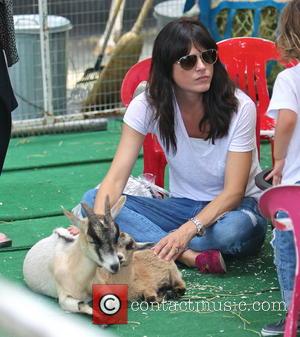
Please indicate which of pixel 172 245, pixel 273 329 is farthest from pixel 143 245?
pixel 273 329

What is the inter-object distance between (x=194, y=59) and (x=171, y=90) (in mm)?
213

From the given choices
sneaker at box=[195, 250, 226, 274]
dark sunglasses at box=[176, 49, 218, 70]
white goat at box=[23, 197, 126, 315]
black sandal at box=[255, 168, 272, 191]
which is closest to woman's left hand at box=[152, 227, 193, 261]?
sneaker at box=[195, 250, 226, 274]

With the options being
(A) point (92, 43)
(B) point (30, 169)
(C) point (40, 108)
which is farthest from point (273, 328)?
(A) point (92, 43)

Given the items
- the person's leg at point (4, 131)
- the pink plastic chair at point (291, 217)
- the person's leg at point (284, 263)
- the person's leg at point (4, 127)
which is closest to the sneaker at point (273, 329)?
the person's leg at point (284, 263)

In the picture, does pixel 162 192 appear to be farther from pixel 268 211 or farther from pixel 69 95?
pixel 69 95

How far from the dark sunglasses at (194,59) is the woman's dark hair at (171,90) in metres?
0.02

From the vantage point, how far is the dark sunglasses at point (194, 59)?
337cm

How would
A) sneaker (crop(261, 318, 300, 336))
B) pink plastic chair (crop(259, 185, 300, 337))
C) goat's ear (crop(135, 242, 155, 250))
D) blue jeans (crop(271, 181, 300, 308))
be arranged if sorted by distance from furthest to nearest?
goat's ear (crop(135, 242, 155, 250))
sneaker (crop(261, 318, 300, 336))
blue jeans (crop(271, 181, 300, 308))
pink plastic chair (crop(259, 185, 300, 337))

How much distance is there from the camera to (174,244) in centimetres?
325

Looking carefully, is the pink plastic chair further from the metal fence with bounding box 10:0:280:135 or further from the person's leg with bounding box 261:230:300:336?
the metal fence with bounding box 10:0:280:135

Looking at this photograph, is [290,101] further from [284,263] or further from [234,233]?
[234,233]

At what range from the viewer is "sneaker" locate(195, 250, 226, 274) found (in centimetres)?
341

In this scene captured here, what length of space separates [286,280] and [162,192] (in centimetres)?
131

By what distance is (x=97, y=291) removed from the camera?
2918 mm
